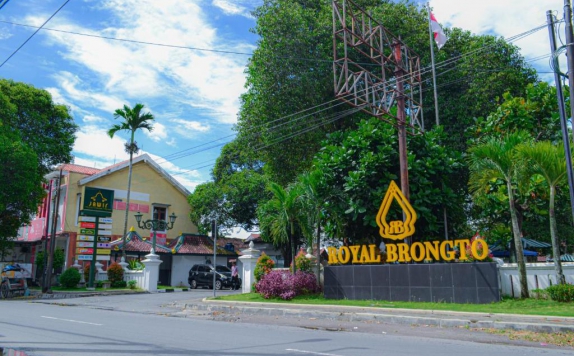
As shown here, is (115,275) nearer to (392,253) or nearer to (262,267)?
(262,267)

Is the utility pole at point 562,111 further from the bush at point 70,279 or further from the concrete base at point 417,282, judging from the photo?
the bush at point 70,279

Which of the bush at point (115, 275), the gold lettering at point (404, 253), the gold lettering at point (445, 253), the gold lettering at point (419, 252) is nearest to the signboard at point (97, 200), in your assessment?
the bush at point (115, 275)

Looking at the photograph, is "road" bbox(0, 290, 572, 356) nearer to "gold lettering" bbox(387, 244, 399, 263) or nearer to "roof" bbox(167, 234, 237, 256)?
"gold lettering" bbox(387, 244, 399, 263)

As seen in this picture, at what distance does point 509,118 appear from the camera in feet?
66.0

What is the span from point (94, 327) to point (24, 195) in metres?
18.7

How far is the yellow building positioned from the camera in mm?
37906

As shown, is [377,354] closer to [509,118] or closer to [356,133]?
[356,133]

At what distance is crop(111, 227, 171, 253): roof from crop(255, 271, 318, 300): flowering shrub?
21.1 m

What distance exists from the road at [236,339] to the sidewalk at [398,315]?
2.10 feet

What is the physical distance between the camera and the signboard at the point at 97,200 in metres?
29.3

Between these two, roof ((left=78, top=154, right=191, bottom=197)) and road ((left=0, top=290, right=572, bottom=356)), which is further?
roof ((left=78, top=154, right=191, bottom=197))

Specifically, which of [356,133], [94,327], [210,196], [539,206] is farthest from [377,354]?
[210,196]

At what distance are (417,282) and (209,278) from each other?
20.7m

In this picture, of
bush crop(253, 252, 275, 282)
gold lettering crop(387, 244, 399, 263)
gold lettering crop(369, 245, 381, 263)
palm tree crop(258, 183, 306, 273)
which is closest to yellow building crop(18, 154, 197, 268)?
bush crop(253, 252, 275, 282)
